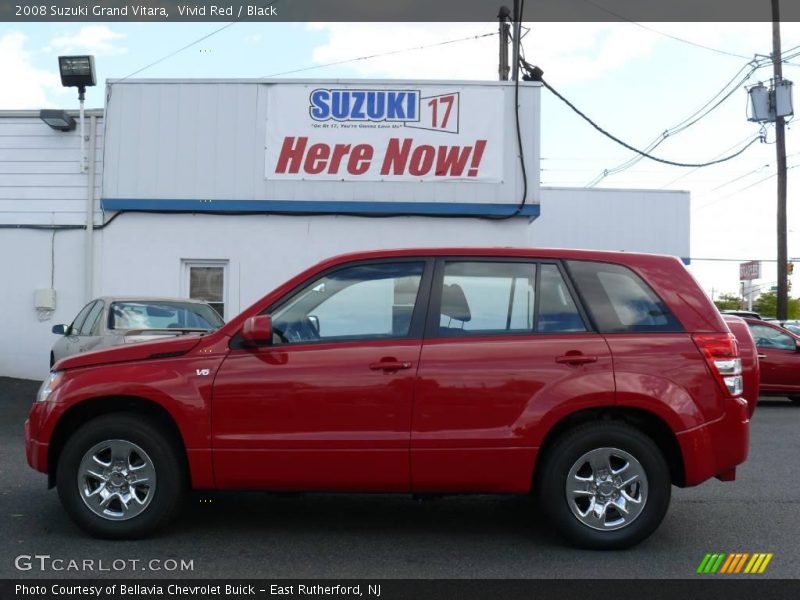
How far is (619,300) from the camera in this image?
572cm

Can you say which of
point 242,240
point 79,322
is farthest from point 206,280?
point 79,322

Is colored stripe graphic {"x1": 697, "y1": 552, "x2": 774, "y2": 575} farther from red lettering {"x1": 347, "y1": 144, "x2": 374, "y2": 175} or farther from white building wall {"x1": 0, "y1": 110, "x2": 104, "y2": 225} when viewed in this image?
white building wall {"x1": 0, "y1": 110, "x2": 104, "y2": 225}

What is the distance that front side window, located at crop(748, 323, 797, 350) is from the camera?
14812 mm

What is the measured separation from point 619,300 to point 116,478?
131 inches

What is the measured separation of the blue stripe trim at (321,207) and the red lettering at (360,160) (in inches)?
22.5

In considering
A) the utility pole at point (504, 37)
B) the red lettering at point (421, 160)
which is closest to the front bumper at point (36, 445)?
the red lettering at point (421, 160)

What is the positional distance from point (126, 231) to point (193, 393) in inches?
421

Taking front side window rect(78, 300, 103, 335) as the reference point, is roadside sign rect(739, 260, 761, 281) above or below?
above

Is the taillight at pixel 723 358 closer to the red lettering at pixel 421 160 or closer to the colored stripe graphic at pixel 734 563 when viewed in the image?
the colored stripe graphic at pixel 734 563

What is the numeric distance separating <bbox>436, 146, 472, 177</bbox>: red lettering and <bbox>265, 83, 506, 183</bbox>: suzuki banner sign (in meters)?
0.02

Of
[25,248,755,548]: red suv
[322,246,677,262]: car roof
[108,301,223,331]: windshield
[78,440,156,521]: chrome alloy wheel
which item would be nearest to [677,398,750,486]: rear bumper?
[25,248,755,548]: red suv

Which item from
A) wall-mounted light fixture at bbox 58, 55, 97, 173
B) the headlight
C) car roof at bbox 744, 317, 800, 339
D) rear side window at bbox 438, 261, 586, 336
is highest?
wall-mounted light fixture at bbox 58, 55, 97, 173

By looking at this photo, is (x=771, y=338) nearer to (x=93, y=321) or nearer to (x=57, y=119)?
(x=93, y=321)

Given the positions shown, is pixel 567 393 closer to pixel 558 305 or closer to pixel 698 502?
pixel 558 305
